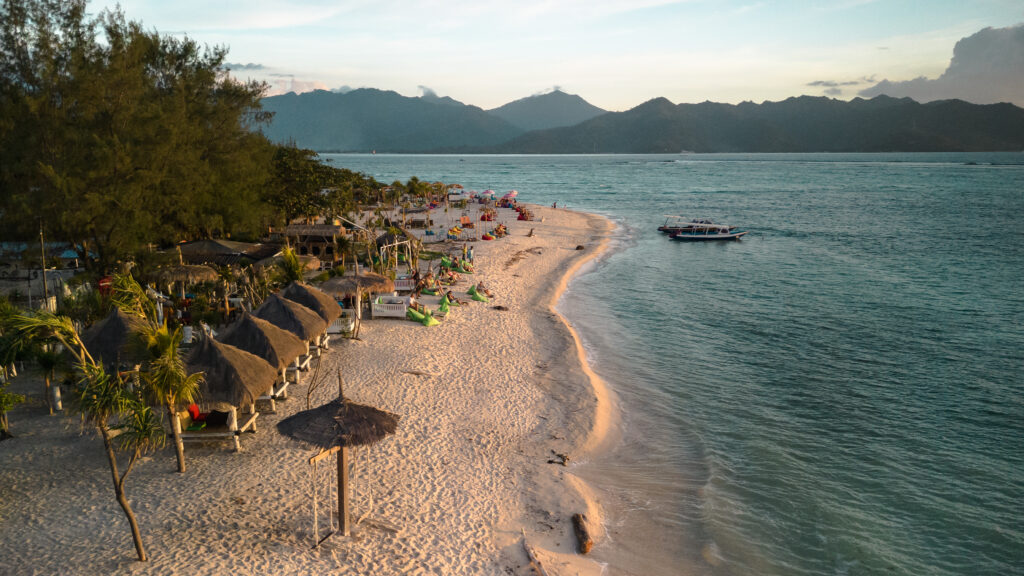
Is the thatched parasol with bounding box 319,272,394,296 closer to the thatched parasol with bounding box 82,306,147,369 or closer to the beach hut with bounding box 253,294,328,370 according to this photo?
the beach hut with bounding box 253,294,328,370

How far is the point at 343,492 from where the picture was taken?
7785mm

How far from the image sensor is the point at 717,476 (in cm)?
1124

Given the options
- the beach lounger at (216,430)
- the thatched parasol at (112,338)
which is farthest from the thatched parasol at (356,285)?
the beach lounger at (216,430)

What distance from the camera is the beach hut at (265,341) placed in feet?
36.5

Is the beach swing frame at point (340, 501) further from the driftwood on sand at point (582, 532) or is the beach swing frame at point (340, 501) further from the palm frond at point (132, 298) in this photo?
the palm frond at point (132, 298)

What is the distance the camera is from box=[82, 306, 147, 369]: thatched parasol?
33.6ft

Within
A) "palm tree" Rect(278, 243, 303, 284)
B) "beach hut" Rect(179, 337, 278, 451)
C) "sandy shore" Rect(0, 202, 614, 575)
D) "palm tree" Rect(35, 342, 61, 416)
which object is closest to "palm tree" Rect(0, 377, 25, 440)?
"sandy shore" Rect(0, 202, 614, 575)

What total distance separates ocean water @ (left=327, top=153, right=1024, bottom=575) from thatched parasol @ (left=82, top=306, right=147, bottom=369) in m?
9.01

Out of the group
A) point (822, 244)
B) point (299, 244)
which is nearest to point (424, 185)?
point (299, 244)

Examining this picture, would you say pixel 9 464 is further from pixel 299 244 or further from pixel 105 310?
pixel 299 244

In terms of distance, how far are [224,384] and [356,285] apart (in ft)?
26.7

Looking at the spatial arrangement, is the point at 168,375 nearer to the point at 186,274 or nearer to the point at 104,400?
the point at 104,400

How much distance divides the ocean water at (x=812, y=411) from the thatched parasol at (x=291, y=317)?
7.00 metres

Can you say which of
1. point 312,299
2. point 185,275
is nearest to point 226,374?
point 312,299
